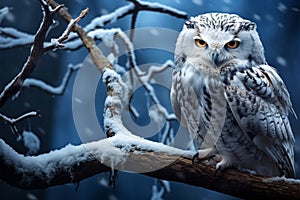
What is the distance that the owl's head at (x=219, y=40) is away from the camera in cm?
128

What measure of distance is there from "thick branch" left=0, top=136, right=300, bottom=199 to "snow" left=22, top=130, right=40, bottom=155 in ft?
0.23

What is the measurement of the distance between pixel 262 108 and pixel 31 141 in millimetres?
728

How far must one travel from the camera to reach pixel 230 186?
4.19ft

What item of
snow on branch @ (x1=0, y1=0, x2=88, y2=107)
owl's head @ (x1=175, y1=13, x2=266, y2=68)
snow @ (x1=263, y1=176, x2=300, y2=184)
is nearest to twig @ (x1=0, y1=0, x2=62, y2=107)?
snow on branch @ (x1=0, y1=0, x2=88, y2=107)

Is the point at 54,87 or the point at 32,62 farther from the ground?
the point at 32,62

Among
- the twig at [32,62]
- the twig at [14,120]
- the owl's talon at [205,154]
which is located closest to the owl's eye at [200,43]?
the owl's talon at [205,154]

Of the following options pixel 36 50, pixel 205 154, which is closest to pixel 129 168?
pixel 205 154

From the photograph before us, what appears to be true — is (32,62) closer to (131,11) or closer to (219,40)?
(131,11)

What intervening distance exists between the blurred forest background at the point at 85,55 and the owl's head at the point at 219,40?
0.10 meters

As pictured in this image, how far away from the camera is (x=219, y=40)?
1.28 meters

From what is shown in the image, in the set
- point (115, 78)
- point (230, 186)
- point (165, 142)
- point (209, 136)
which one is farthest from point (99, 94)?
point (230, 186)

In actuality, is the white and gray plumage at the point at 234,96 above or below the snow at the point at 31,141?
above

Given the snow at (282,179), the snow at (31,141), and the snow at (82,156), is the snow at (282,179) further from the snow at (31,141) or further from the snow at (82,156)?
the snow at (31,141)

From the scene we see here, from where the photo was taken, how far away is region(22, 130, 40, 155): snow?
1422 millimetres
